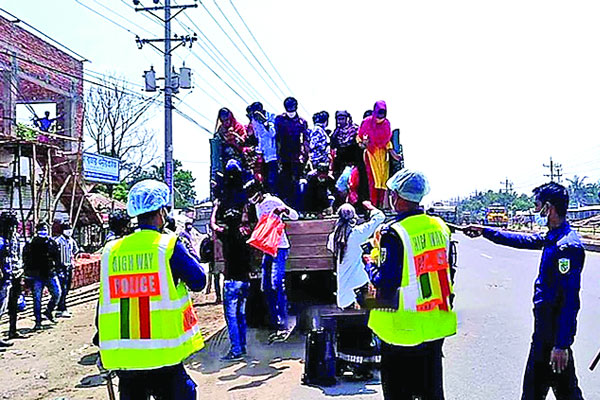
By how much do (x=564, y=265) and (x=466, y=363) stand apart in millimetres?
3900

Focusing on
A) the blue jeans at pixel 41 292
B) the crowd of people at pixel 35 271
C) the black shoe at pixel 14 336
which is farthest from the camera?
the blue jeans at pixel 41 292

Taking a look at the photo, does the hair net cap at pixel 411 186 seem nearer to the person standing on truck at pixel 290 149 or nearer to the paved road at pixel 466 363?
the paved road at pixel 466 363

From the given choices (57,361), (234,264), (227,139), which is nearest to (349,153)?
(227,139)

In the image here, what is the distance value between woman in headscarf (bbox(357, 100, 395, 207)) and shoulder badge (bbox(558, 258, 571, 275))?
532cm

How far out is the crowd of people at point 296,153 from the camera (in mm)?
9734

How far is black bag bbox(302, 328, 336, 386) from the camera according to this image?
7199mm

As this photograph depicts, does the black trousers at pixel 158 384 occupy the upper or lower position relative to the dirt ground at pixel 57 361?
upper

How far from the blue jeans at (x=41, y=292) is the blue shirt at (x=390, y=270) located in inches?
364

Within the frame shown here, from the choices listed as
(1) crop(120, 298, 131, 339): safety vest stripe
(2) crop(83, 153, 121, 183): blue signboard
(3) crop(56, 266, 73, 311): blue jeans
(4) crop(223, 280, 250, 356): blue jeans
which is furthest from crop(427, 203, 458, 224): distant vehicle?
(2) crop(83, 153, 121, 183): blue signboard

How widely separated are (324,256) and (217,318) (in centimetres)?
409

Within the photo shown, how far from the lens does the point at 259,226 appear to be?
28.2ft

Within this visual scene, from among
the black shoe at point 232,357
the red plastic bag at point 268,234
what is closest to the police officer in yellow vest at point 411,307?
the red plastic bag at point 268,234

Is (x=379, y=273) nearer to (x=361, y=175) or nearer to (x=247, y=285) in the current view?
(x=247, y=285)

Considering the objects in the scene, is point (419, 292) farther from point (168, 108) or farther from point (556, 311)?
point (168, 108)
